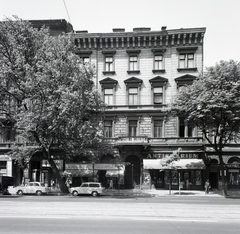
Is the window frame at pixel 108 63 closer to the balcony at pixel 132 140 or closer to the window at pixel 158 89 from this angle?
the window at pixel 158 89

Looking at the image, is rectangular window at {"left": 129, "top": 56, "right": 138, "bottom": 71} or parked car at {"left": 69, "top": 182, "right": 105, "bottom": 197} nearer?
parked car at {"left": 69, "top": 182, "right": 105, "bottom": 197}

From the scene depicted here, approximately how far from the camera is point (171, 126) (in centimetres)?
3338

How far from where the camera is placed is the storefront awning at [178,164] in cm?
3106

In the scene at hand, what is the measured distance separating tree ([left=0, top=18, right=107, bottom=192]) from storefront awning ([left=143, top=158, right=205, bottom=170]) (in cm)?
798

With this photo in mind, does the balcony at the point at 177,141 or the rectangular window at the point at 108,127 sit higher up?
the rectangular window at the point at 108,127

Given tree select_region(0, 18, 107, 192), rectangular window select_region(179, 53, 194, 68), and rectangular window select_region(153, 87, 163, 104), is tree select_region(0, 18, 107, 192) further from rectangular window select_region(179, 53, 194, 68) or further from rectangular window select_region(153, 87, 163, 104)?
rectangular window select_region(179, 53, 194, 68)

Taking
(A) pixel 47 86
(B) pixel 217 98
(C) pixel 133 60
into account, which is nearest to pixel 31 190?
(A) pixel 47 86

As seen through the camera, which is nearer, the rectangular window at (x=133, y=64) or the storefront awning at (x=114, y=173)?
the storefront awning at (x=114, y=173)

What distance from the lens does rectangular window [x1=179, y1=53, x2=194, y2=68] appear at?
33.8 m

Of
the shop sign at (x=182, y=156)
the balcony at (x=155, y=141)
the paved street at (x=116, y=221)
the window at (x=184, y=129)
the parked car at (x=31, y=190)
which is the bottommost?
the parked car at (x=31, y=190)

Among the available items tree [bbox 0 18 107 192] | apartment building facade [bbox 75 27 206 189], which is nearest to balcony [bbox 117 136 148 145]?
apartment building facade [bbox 75 27 206 189]

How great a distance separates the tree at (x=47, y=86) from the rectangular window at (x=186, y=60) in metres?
12.6

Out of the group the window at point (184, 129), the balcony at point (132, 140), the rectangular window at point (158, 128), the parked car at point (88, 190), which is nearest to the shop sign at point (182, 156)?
the balcony at point (132, 140)

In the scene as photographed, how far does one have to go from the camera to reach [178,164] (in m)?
31.6
